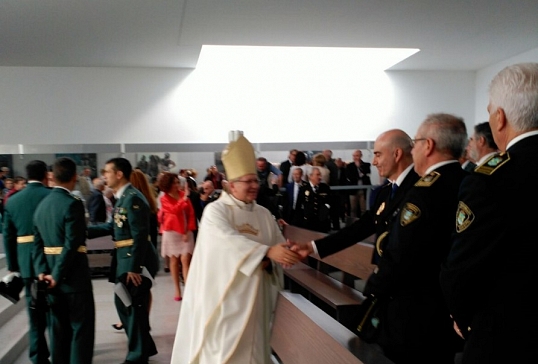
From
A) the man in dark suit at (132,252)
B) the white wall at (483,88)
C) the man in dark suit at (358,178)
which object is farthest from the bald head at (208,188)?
the white wall at (483,88)

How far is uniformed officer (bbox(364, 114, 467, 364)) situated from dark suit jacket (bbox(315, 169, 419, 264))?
10.6 inches

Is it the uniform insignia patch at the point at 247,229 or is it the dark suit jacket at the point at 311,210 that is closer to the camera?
the uniform insignia patch at the point at 247,229

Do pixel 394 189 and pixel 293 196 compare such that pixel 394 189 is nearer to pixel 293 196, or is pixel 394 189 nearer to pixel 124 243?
pixel 124 243

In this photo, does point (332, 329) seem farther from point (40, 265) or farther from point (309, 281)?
point (40, 265)

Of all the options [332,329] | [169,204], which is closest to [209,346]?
[332,329]

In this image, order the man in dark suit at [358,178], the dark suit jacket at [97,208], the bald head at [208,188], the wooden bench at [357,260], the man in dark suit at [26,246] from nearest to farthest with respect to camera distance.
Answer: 1. the wooden bench at [357,260]
2. the man in dark suit at [26,246]
3. the bald head at [208,188]
4. the dark suit jacket at [97,208]
5. the man in dark suit at [358,178]

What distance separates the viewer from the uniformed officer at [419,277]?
194 cm

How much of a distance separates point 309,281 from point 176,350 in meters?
1.56

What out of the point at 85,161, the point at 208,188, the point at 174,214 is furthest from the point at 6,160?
the point at 174,214

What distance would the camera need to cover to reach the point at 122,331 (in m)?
5.34

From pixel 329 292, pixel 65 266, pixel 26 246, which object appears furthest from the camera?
pixel 26 246

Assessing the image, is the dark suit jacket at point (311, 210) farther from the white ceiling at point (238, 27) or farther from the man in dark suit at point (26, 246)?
the man in dark suit at point (26, 246)

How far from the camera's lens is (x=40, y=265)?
3.69 metres

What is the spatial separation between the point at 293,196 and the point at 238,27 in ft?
8.66
